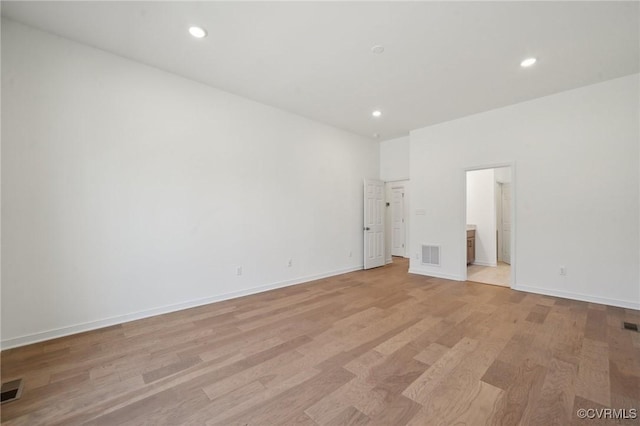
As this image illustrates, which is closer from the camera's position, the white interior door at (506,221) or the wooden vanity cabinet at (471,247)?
the wooden vanity cabinet at (471,247)

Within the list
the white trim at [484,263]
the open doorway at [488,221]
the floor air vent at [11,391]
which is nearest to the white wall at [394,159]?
the open doorway at [488,221]

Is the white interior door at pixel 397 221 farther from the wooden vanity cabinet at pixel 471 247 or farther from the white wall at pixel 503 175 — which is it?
the white wall at pixel 503 175

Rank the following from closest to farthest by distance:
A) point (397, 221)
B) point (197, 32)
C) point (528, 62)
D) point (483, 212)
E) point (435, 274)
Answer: point (197, 32)
point (528, 62)
point (435, 274)
point (483, 212)
point (397, 221)

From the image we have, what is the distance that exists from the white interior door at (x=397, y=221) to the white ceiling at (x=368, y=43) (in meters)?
4.18

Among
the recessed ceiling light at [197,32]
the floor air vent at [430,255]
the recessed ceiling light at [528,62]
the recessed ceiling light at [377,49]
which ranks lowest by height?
the floor air vent at [430,255]

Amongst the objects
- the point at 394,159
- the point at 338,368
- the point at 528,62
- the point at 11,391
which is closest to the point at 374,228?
the point at 394,159

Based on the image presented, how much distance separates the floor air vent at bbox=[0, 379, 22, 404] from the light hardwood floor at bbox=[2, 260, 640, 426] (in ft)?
0.17

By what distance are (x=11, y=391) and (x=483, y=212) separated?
8.19 meters

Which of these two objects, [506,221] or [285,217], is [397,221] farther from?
[285,217]

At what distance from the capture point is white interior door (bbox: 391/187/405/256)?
26.5ft

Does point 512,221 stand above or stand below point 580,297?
above

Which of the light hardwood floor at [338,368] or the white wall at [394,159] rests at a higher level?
the white wall at [394,159]

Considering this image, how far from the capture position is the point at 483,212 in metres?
6.64

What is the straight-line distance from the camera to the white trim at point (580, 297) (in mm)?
3492
